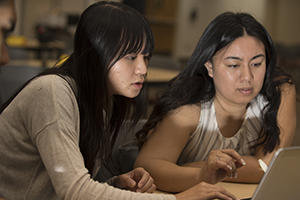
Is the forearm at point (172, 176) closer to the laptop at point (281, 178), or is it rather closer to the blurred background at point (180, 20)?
the laptop at point (281, 178)

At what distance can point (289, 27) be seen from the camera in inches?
336

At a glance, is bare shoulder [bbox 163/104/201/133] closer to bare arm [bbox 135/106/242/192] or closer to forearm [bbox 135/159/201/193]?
bare arm [bbox 135/106/242/192]

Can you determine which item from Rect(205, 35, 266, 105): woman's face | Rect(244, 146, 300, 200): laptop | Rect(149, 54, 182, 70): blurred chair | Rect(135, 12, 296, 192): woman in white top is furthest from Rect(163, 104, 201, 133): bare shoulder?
Rect(149, 54, 182, 70): blurred chair

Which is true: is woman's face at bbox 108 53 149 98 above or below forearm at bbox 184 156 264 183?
above

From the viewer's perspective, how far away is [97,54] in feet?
3.24

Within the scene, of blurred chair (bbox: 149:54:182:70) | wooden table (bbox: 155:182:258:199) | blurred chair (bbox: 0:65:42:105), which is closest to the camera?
wooden table (bbox: 155:182:258:199)

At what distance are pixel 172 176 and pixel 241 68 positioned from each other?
0.44 metres

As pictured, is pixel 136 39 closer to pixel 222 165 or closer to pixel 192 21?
pixel 222 165

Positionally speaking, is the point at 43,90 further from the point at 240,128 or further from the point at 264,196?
the point at 240,128

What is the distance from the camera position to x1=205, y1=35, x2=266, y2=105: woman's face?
128 cm

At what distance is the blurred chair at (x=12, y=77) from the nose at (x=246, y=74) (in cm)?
143

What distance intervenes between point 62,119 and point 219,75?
660mm

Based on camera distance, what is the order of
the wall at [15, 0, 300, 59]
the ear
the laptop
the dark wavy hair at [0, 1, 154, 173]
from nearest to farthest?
the laptop
the dark wavy hair at [0, 1, 154, 173]
the ear
the wall at [15, 0, 300, 59]

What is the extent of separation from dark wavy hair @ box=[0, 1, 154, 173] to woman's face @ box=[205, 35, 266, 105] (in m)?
0.35
